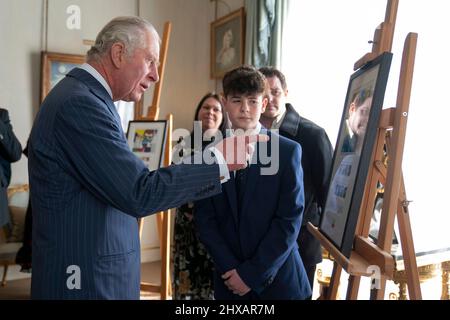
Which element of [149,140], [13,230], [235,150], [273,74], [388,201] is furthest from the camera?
[13,230]

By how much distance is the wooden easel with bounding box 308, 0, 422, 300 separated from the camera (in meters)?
1.33

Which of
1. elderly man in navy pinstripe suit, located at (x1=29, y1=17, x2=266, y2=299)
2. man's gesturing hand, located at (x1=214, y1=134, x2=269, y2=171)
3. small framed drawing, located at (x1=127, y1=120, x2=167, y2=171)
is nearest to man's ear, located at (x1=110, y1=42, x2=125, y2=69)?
elderly man in navy pinstripe suit, located at (x1=29, y1=17, x2=266, y2=299)

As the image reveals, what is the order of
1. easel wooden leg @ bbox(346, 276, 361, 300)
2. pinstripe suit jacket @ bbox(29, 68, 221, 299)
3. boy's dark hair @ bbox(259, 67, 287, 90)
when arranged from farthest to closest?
1. boy's dark hair @ bbox(259, 67, 287, 90)
2. easel wooden leg @ bbox(346, 276, 361, 300)
3. pinstripe suit jacket @ bbox(29, 68, 221, 299)

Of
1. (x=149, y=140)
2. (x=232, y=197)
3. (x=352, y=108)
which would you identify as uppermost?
(x=352, y=108)

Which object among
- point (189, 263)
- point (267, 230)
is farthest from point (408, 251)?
point (189, 263)

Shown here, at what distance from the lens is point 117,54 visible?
1.20 metres

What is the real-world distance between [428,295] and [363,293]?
0.43m

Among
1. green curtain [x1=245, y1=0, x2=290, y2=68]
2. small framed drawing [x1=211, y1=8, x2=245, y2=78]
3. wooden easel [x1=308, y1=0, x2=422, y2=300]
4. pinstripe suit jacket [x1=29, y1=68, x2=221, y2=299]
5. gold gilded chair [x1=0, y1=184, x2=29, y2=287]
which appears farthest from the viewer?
small framed drawing [x1=211, y1=8, x2=245, y2=78]

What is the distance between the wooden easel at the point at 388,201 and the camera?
4.35 feet

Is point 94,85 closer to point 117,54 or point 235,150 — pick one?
point 117,54

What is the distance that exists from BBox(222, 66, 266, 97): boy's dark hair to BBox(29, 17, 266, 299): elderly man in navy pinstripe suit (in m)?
0.55

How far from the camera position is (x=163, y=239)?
309cm

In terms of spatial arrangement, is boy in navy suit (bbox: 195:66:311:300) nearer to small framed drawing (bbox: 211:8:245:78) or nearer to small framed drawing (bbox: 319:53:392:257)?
small framed drawing (bbox: 319:53:392:257)

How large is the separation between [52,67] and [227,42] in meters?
1.76
